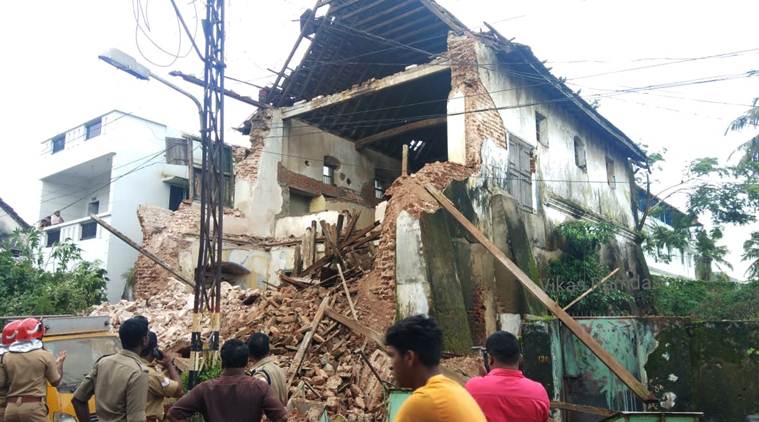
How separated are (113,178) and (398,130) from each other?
37.9ft

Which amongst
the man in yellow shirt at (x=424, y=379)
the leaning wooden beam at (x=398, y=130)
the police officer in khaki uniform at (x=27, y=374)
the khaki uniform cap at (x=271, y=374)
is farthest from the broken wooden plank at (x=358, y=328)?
the leaning wooden beam at (x=398, y=130)

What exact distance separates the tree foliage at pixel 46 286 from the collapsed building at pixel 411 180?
190 centimetres

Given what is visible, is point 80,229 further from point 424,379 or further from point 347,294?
point 424,379

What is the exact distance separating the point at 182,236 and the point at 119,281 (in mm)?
5396

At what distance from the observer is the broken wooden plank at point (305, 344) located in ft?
29.0

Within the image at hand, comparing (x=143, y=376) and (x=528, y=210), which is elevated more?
(x=528, y=210)

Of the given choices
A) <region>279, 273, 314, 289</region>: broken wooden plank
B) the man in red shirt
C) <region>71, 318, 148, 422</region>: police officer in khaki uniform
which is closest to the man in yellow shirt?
the man in red shirt

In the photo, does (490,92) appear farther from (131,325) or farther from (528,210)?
(131,325)

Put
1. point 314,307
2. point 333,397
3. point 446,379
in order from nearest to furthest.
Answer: point 446,379 < point 333,397 < point 314,307

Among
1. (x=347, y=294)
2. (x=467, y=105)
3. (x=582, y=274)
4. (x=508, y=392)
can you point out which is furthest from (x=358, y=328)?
(x=582, y=274)

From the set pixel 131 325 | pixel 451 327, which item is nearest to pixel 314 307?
pixel 451 327

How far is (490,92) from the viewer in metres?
13.7

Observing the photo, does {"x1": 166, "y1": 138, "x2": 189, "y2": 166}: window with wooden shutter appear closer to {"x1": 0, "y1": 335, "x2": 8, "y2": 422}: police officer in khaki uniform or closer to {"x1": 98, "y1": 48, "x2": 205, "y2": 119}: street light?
{"x1": 98, "y1": 48, "x2": 205, "y2": 119}: street light

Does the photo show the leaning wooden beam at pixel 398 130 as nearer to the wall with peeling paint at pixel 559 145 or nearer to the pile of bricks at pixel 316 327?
the wall with peeling paint at pixel 559 145
